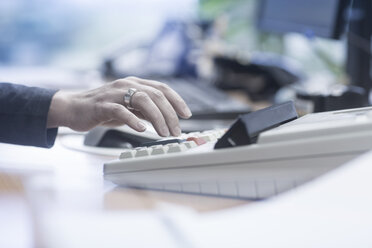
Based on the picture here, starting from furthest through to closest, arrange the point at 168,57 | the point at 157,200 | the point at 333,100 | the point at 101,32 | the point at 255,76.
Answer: the point at 101,32 → the point at 168,57 → the point at 255,76 → the point at 333,100 → the point at 157,200

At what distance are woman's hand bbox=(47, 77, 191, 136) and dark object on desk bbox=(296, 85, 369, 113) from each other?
0.42 meters

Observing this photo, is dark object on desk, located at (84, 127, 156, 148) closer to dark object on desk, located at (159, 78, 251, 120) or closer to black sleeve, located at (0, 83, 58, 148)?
black sleeve, located at (0, 83, 58, 148)

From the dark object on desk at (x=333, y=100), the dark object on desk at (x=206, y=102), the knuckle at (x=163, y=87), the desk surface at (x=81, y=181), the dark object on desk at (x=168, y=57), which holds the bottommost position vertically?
the desk surface at (x=81, y=181)

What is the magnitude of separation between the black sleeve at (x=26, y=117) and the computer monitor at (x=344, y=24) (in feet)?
2.41

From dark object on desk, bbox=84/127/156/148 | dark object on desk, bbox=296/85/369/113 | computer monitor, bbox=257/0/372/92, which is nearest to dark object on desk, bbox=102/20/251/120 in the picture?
computer monitor, bbox=257/0/372/92

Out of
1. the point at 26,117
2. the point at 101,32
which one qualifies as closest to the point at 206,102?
the point at 26,117

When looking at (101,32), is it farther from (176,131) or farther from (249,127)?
(249,127)

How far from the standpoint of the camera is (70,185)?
0.64 meters

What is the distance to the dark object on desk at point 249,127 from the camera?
22.2 inches

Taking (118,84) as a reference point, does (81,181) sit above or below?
below

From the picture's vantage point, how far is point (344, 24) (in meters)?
1.30

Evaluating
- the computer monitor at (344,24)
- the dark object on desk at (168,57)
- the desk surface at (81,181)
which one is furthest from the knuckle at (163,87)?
the dark object on desk at (168,57)

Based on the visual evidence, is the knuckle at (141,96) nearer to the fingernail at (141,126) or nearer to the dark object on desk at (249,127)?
the fingernail at (141,126)

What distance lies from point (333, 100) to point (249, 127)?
56 centimetres
